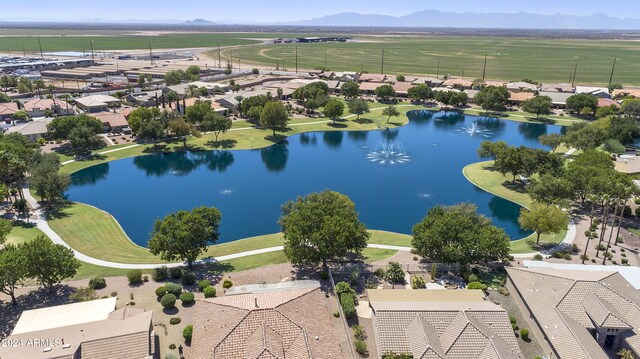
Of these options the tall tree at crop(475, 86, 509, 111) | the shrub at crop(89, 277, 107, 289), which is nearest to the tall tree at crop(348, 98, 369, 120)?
the tall tree at crop(475, 86, 509, 111)

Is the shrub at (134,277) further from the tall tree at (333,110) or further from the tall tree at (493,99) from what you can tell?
the tall tree at (493,99)

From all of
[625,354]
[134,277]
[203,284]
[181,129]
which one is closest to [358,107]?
[181,129]

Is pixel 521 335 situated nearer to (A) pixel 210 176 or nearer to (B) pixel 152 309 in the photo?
(B) pixel 152 309

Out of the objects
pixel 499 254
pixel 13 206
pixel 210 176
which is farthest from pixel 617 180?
pixel 13 206

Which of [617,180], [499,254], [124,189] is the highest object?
[617,180]

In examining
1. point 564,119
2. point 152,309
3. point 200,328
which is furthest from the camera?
point 564,119

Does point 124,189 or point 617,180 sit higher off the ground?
point 617,180
